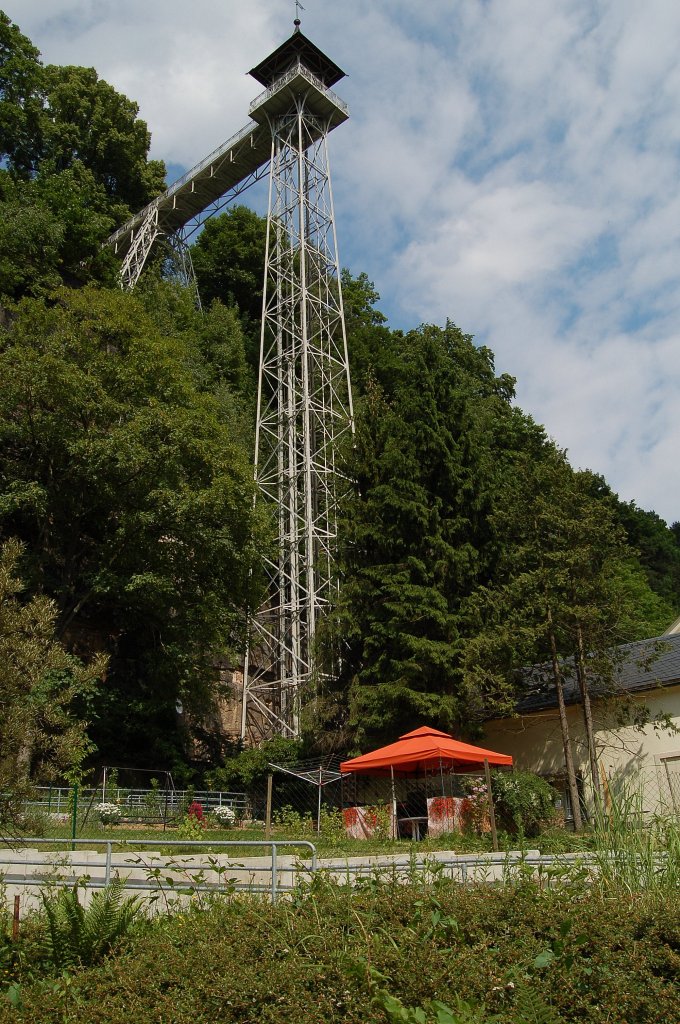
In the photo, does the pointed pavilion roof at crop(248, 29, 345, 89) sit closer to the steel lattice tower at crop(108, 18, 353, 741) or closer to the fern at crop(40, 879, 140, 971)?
the steel lattice tower at crop(108, 18, 353, 741)

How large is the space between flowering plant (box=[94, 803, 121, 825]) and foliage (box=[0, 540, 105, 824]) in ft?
21.8

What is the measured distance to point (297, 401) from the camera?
3222 centimetres

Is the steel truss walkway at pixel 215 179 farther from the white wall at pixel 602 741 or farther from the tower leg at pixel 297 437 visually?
the white wall at pixel 602 741

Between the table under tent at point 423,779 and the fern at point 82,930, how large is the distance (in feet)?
22.1

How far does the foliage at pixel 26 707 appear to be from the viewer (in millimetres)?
7617

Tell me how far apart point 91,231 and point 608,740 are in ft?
82.5

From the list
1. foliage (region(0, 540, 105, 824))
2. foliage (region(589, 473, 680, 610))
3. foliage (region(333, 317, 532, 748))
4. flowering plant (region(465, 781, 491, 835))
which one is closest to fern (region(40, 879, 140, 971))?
foliage (region(0, 540, 105, 824))

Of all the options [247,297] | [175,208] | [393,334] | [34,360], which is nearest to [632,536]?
[393,334]

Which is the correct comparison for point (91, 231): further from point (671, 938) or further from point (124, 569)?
point (671, 938)

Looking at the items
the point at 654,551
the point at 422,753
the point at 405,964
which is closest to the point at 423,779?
the point at 422,753

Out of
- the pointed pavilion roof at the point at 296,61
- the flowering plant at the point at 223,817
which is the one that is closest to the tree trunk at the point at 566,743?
the flowering plant at the point at 223,817

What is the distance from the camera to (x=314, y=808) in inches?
824

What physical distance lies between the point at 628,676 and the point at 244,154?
2604cm

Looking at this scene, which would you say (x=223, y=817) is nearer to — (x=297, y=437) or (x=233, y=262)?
(x=297, y=437)
